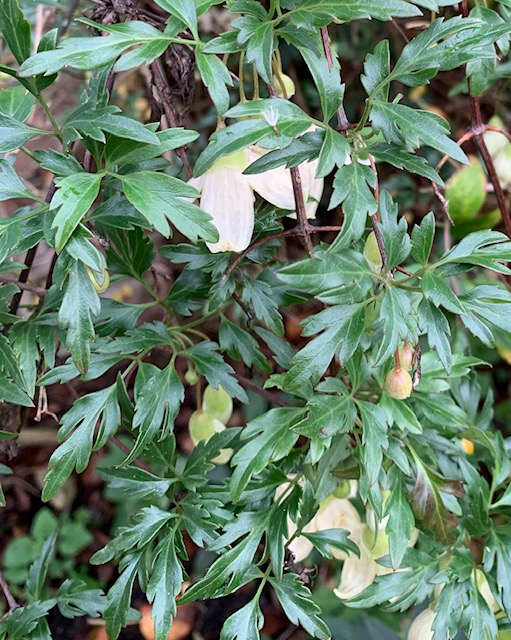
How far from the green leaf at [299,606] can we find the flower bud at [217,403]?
0.69 ft

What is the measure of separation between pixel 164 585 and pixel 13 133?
0.45m

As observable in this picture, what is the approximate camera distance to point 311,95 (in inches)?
63.1

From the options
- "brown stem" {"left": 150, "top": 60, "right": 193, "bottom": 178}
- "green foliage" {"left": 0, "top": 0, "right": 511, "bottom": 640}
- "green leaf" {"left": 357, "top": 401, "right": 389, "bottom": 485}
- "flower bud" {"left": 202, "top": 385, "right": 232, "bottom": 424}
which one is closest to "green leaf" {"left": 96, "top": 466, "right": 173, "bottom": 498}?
"green foliage" {"left": 0, "top": 0, "right": 511, "bottom": 640}

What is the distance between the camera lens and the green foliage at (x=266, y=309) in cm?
50

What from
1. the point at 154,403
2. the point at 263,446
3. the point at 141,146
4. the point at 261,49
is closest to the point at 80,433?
the point at 154,403

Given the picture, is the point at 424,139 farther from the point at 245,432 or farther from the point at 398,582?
Answer: the point at 398,582

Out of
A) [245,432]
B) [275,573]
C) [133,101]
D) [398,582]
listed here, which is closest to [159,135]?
[245,432]

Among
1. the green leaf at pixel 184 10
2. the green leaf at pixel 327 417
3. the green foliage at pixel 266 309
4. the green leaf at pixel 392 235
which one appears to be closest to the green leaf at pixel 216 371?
the green foliage at pixel 266 309

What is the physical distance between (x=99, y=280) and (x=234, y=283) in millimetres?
153

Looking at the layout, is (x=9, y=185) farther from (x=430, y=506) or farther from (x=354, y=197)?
(x=430, y=506)

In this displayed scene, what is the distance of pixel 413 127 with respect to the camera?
1.66ft

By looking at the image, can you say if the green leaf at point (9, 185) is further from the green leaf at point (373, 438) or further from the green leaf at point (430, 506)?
the green leaf at point (430, 506)

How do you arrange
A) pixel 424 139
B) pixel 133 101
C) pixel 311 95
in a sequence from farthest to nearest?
pixel 311 95 < pixel 133 101 < pixel 424 139

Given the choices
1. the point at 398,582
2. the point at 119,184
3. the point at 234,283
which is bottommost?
the point at 398,582
